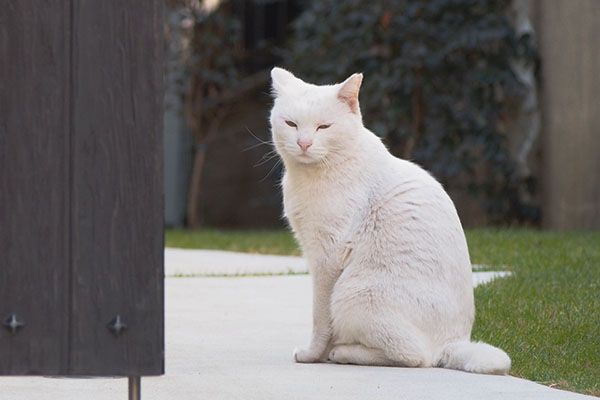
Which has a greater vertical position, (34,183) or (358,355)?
(34,183)

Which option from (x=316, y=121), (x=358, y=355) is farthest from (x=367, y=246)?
(x=316, y=121)

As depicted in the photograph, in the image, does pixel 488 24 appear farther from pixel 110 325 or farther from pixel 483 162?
pixel 110 325

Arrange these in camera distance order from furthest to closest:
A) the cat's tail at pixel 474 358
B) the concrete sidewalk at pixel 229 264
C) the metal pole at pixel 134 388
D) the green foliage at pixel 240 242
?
the green foliage at pixel 240 242, the concrete sidewalk at pixel 229 264, the cat's tail at pixel 474 358, the metal pole at pixel 134 388

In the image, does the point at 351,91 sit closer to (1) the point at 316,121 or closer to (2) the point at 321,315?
(1) the point at 316,121

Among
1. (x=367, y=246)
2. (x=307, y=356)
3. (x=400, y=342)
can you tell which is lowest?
(x=307, y=356)

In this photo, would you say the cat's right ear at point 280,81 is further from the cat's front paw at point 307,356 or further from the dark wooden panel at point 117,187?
the dark wooden panel at point 117,187

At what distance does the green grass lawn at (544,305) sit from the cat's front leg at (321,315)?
2.78ft

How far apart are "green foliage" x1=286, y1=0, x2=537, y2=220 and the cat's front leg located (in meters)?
7.24

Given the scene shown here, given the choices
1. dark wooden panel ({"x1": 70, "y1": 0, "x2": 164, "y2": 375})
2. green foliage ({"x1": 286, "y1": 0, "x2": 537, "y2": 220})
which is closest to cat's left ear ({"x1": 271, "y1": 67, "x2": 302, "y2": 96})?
dark wooden panel ({"x1": 70, "y1": 0, "x2": 164, "y2": 375})

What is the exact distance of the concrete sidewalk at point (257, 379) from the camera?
367 centimetres

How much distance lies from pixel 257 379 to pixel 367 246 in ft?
2.61

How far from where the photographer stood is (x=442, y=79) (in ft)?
39.8

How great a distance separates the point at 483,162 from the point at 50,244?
1025 centimetres

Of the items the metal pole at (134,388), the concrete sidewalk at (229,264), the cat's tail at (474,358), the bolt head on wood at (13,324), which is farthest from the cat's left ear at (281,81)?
the concrete sidewalk at (229,264)
